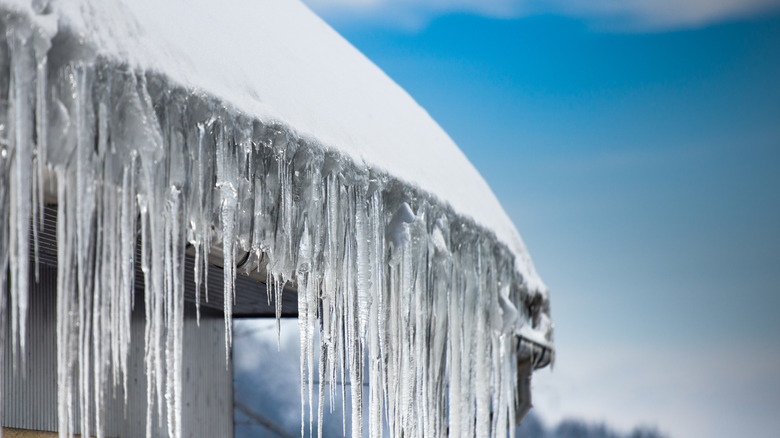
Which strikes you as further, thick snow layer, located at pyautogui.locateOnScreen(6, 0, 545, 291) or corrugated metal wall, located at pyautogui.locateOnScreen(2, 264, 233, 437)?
corrugated metal wall, located at pyautogui.locateOnScreen(2, 264, 233, 437)

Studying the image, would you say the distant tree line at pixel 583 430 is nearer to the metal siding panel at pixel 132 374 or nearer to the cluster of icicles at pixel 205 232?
the metal siding panel at pixel 132 374

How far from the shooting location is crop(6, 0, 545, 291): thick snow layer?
62.4 inches

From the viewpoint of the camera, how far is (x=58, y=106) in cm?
150

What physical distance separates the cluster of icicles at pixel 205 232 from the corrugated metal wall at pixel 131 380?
1010mm

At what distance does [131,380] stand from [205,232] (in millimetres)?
2849

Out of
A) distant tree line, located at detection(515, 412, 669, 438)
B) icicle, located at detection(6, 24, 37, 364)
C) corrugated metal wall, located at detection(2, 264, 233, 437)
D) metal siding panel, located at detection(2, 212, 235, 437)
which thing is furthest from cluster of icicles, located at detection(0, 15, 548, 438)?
distant tree line, located at detection(515, 412, 669, 438)

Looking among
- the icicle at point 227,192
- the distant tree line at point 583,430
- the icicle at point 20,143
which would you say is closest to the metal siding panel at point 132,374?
the icicle at point 227,192

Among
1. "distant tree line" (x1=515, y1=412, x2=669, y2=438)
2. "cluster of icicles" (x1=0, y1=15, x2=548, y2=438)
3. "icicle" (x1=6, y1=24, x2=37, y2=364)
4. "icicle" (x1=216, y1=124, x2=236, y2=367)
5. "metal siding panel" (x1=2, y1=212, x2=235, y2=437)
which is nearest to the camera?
"icicle" (x1=6, y1=24, x2=37, y2=364)

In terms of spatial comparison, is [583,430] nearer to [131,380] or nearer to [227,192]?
[131,380]

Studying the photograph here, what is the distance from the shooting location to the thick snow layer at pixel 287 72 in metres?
1.59

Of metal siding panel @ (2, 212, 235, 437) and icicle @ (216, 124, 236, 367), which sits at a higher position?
icicle @ (216, 124, 236, 367)

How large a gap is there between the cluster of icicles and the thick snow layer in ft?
0.17

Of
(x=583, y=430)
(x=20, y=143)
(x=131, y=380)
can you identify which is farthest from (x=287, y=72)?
(x=583, y=430)

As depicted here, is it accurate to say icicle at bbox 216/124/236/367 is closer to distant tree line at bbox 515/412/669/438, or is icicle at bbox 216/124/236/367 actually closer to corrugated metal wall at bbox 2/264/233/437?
corrugated metal wall at bbox 2/264/233/437
